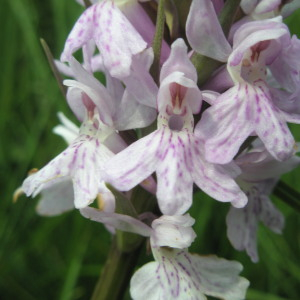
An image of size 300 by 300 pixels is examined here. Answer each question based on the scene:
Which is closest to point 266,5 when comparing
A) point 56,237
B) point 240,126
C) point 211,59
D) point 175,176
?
point 211,59

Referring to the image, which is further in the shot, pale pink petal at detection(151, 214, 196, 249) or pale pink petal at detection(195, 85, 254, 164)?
pale pink petal at detection(151, 214, 196, 249)

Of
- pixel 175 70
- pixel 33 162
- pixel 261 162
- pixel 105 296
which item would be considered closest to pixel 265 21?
pixel 175 70

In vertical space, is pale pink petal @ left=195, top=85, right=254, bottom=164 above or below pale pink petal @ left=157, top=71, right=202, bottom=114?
below

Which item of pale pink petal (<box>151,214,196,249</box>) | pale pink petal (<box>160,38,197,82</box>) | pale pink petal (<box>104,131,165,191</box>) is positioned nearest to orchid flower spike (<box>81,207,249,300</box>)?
pale pink petal (<box>151,214,196,249</box>)

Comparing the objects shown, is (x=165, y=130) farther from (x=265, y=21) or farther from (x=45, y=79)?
(x=45, y=79)

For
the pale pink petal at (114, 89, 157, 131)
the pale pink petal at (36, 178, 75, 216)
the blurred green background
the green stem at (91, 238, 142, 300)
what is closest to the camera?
the pale pink petal at (114, 89, 157, 131)

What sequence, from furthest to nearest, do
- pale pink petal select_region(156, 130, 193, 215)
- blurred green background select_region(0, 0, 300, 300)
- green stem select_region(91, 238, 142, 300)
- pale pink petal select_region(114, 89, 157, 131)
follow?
1. blurred green background select_region(0, 0, 300, 300)
2. green stem select_region(91, 238, 142, 300)
3. pale pink petal select_region(114, 89, 157, 131)
4. pale pink petal select_region(156, 130, 193, 215)

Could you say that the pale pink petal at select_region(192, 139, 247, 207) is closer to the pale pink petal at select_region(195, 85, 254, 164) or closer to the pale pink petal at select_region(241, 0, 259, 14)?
the pale pink petal at select_region(195, 85, 254, 164)

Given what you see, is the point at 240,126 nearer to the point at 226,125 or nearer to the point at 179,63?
the point at 226,125
